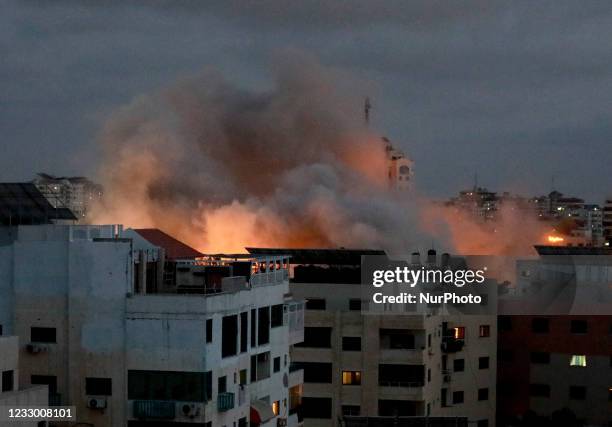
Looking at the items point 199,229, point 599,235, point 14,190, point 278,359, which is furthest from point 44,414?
point 599,235

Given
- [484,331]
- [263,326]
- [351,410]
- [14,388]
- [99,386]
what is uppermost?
[263,326]

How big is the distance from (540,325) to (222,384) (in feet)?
58.4

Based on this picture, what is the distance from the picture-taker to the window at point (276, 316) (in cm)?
2074

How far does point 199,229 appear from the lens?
4738 cm

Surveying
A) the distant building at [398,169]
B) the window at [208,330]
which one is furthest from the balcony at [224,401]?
the distant building at [398,169]

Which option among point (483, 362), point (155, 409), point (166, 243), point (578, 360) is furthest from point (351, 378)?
point (155, 409)

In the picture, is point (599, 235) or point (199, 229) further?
point (599, 235)

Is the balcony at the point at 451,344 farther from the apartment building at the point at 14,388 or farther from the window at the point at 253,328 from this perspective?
the apartment building at the point at 14,388

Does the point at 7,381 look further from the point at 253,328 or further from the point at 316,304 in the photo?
the point at 316,304

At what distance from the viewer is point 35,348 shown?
18328mm

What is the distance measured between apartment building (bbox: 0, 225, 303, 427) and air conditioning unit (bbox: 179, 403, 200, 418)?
0.01 m

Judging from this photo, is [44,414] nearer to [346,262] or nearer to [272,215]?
[346,262]

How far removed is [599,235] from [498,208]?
11.9m

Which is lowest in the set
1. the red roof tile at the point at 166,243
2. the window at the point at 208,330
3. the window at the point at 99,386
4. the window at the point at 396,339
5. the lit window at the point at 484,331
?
the lit window at the point at 484,331
